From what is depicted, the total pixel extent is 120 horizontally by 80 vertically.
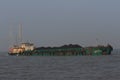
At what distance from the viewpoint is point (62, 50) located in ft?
606

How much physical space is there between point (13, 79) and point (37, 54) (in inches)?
5182

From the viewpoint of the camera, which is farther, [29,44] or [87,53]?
[29,44]

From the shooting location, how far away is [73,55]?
180 m

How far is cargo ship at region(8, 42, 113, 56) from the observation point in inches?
6772

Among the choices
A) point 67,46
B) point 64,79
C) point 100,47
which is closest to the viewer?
point 64,79

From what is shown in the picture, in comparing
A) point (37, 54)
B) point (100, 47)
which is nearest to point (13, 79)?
point (100, 47)

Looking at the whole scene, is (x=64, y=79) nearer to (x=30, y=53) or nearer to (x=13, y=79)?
(x=13, y=79)

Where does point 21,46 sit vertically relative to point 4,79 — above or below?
above

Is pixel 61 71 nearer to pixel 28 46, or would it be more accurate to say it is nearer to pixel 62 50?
pixel 62 50

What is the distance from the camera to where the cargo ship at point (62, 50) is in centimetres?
17200

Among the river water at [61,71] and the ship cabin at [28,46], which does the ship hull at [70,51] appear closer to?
the ship cabin at [28,46]

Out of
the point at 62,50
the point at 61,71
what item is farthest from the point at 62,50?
the point at 61,71

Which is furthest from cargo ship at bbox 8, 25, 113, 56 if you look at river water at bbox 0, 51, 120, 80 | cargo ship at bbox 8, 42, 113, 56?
river water at bbox 0, 51, 120, 80

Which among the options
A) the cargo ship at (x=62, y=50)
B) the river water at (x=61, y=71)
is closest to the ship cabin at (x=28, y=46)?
the cargo ship at (x=62, y=50)
